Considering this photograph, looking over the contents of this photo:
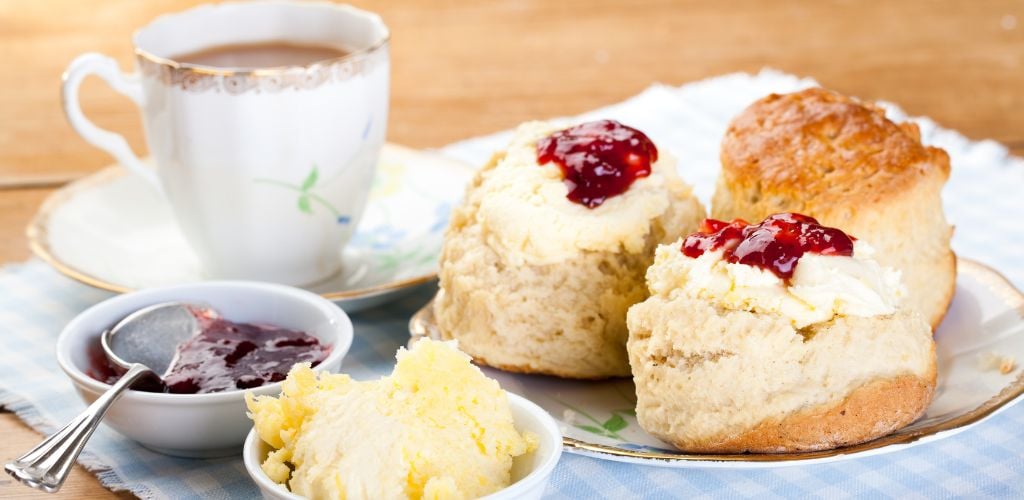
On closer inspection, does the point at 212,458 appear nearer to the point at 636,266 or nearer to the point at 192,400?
the point at 192,400

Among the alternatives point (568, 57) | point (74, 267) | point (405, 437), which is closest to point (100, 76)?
point (74, 267)

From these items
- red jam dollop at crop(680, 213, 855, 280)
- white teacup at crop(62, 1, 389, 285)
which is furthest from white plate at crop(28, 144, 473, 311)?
red jam dollop at crop(680, 213, 855, 280)

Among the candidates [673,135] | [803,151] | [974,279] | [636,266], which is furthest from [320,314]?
[673,135]

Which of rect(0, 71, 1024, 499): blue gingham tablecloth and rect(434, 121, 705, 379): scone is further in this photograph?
rect(434, 121, 705, 379): scone

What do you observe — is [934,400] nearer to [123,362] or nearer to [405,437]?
[405,437]

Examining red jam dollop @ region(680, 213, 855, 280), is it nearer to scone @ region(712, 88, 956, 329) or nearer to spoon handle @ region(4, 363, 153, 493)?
scone @ region(712, 88, 956, 329)

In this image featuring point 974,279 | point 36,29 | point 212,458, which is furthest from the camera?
point 36,29
